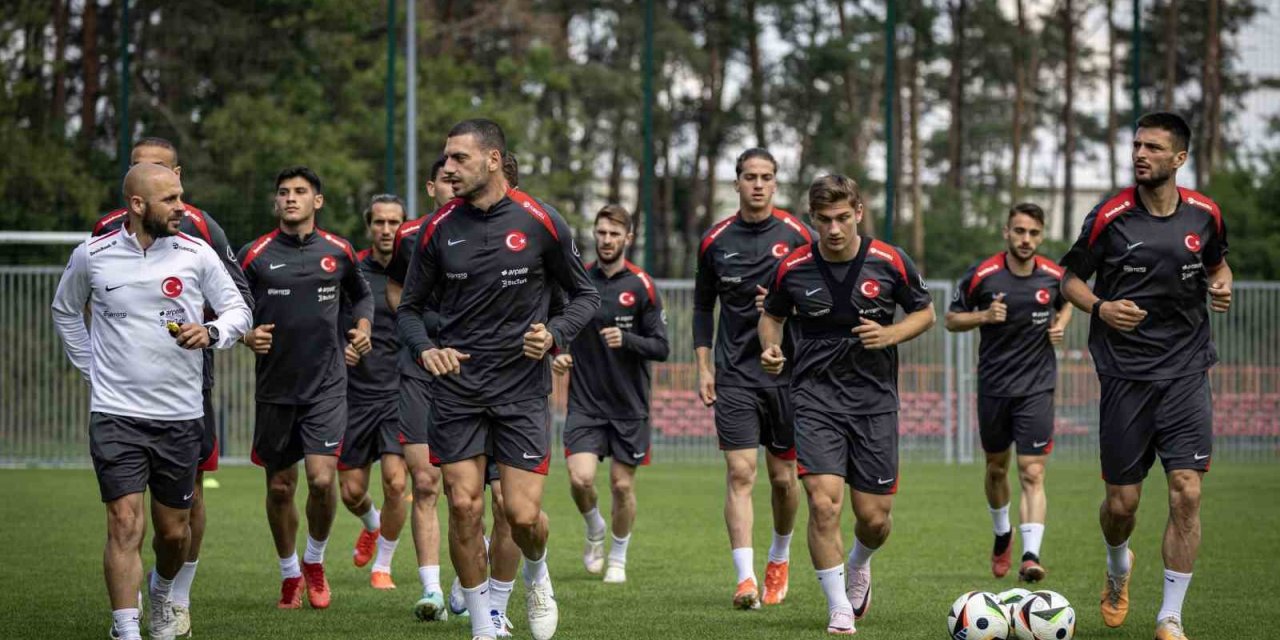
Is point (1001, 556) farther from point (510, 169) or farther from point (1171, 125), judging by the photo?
point (510, 169)

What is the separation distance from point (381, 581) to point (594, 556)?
1.74 metres

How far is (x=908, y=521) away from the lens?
15.5m

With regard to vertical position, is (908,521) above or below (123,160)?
below

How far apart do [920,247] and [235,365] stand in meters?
13.7

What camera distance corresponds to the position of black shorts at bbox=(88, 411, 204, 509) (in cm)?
762

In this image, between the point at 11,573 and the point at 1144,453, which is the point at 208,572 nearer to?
the point at 11,573

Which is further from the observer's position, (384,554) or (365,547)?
(365,547)

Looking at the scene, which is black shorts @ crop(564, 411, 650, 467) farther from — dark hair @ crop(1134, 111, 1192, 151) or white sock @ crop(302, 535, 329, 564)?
dark hair @ crop(1134, 111, 1192, 151)

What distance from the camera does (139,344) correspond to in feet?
25.3

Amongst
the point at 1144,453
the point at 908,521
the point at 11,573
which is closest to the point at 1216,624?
the point at 1144,453

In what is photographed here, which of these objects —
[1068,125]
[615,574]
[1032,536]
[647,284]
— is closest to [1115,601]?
[1032,536]

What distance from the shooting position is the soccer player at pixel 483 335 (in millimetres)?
7875

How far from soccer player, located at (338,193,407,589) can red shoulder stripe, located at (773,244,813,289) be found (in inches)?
119

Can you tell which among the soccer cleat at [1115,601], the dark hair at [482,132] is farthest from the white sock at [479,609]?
the soccer cleat at [1115,601]
